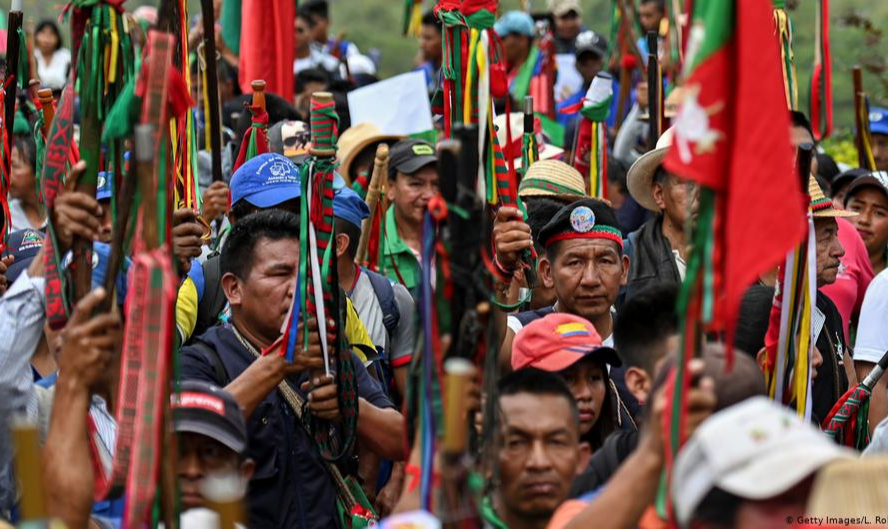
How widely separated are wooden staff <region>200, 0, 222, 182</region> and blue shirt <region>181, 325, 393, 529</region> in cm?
178

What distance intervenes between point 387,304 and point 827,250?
2044 mm

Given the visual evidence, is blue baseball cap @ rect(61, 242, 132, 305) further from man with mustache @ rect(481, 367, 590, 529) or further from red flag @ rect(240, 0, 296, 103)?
red flag @ rect(240, 0, 296, 103)

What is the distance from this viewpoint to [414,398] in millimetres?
3729

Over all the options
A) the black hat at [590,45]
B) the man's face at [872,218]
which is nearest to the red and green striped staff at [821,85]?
the man's face at [872,218]

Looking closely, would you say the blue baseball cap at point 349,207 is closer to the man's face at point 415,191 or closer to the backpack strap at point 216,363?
the man's face at point 415,191

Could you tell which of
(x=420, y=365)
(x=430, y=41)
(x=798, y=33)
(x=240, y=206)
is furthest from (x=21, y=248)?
(x=798, y=33)

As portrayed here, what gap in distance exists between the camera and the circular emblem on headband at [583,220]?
228 inches

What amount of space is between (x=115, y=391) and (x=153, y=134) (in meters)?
0.70

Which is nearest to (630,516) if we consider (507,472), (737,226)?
(737,226)

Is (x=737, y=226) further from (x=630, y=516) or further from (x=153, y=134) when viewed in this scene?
(x=153, y=134)

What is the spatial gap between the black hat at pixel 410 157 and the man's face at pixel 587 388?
2263mm

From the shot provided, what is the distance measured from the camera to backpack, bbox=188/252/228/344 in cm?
539

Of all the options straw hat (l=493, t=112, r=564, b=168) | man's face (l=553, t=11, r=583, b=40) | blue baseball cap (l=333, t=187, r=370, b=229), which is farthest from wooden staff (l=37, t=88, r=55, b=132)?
man's face (l=553, t=11, r=583, b=40)

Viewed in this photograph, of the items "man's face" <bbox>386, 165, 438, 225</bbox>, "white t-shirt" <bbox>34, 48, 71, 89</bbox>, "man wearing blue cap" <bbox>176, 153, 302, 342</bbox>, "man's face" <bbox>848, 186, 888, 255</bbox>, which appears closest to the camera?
"man wearing blue cap" <bbox>176, 153, 302, 342</bbox>
